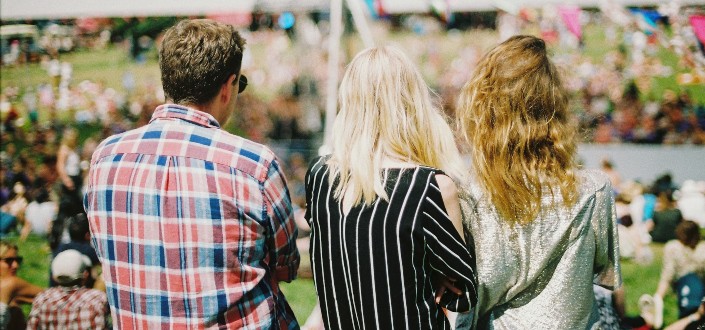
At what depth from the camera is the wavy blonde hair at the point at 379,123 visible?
1534 millimetres

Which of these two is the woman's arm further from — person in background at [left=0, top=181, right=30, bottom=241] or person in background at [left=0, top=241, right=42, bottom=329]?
person in background at [left=0, top=181, right=30, bottom=241]

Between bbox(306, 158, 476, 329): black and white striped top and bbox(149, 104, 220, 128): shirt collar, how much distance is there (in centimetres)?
36

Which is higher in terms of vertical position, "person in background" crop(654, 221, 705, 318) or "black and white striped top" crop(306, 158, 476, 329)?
"black and white striped top" crop(306, 158, 476, 329)

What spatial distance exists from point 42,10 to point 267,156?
516 centimetres

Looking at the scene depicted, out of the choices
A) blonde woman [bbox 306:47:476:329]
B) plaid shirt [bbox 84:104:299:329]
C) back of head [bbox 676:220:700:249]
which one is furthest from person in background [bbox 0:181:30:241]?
back of head [bbox 676:220:700:249]

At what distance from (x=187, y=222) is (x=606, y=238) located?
1.14m

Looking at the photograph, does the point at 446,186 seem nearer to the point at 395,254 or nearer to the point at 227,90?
the point at 395,254

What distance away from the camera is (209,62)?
4.94ft

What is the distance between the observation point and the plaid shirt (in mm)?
1454

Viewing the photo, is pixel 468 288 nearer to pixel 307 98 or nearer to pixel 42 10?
pixel 42 10

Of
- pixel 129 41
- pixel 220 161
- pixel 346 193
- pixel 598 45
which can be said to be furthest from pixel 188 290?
pixel 598 45

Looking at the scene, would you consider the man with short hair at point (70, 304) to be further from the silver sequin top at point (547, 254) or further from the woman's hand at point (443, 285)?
the silver sequin top at point (547, 254)

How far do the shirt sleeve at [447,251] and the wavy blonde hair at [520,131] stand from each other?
0.18 meters

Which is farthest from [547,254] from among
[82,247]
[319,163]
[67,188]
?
[67,188]
